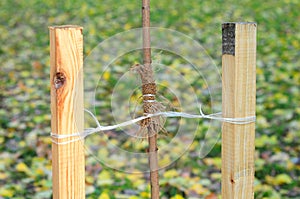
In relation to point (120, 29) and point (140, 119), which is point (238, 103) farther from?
point (120, 29)

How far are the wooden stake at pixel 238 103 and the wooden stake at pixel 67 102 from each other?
0.44m

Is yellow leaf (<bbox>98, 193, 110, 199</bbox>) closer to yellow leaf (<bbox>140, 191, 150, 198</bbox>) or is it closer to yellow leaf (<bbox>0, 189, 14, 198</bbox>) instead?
yellow leaf (<bbox>140, 191, 150, 198</bbox>)

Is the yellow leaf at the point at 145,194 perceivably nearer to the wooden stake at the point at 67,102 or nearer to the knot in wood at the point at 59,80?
the wooden stake at the point at 67,102

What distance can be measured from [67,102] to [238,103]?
1.66ft

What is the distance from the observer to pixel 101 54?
1.47 metres

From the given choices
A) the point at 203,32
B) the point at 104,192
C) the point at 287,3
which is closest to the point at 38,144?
the point at 104,192

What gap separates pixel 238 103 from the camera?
1549 millimetres

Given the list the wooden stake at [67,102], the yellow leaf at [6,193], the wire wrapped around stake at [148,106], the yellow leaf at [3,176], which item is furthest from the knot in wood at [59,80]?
the yellow leaf at [3,176]

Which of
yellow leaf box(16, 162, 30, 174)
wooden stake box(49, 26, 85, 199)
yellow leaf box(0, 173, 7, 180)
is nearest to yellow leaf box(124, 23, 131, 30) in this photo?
yellow leaf box(16, 162, 30, 174)

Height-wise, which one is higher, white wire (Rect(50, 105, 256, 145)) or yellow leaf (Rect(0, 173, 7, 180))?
white wire (Rect(50, 105, 256, 145))

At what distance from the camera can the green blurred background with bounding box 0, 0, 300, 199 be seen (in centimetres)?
307

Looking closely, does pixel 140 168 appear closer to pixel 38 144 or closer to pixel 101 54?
pixel 101 54

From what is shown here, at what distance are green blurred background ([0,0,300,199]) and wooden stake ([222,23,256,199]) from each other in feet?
A: 0.45

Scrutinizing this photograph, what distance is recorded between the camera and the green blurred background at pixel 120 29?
3.07 m
